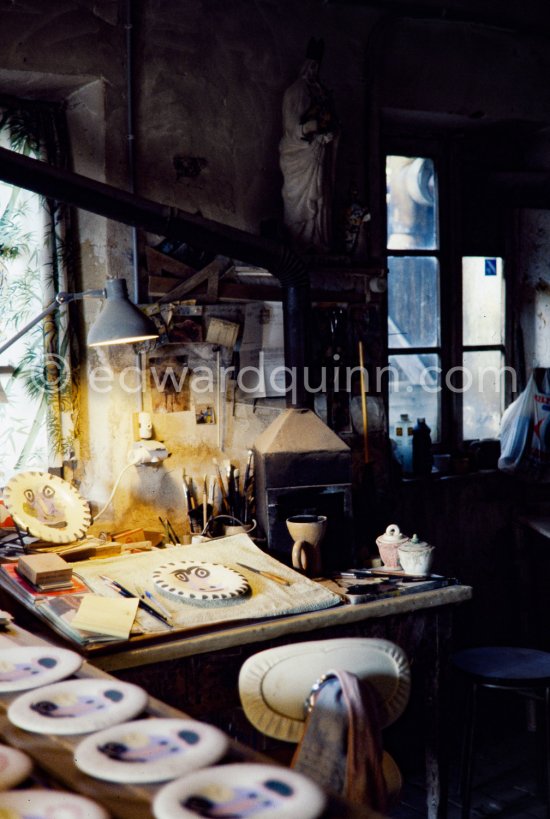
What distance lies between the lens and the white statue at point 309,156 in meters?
4.09

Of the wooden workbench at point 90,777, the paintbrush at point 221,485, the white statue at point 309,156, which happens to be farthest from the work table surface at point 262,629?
the white statue at point 309,156

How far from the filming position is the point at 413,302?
Result: 5137 mm

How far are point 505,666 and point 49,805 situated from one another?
113 inches

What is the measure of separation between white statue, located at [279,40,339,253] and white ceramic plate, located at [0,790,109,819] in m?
3.27

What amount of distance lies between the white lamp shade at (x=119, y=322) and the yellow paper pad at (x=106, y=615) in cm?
106

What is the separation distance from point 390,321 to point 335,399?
0.76m

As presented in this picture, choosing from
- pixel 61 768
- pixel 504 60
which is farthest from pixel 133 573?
pixel 504 60

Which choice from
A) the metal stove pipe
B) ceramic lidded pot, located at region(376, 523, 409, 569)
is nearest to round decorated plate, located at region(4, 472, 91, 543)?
the metal stove pipe

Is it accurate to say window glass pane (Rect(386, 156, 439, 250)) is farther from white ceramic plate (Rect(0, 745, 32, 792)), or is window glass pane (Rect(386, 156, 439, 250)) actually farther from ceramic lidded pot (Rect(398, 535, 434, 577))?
white ceramic plate (Rect(0, 745, 32, 792))

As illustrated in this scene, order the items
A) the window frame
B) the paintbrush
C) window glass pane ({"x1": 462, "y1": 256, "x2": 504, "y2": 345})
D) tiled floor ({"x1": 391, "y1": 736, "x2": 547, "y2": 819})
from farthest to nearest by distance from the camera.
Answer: window glass pane ({"x1": 462, "y1": 256, "x2": 504, "y2": 345})
the window frame
the paintbrush
tiled floor ({"x1": 391, "y1": 736, "x2": 547, "y2": 819})

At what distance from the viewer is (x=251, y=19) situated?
167 inches

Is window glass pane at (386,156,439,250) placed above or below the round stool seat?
above

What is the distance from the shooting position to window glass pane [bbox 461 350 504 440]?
17.6 ft

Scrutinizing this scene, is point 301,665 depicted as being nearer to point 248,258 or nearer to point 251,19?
point 248,258
